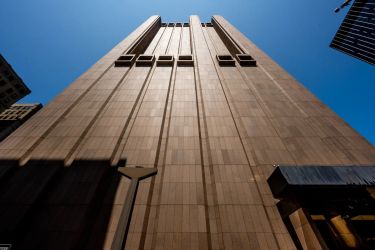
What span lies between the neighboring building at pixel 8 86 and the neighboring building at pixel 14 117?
610 centimetres

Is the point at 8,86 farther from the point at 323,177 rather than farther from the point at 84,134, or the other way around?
the point at 323,177

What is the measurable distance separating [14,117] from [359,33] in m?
121

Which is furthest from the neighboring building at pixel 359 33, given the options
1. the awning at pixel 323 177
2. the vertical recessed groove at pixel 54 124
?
the vertical recessed groove at pixel 54 124

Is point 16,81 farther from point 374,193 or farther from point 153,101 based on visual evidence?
point 374,193

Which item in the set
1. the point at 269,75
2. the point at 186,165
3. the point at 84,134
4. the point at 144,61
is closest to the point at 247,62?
the point at 269,75

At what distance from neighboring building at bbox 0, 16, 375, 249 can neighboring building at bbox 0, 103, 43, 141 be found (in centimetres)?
5809

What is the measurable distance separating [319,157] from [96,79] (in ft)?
92.0

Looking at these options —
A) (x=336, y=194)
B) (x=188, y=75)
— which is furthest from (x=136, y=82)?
(x=336, y=194)

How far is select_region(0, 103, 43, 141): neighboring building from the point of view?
213ft

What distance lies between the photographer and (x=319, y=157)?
17.4 metres

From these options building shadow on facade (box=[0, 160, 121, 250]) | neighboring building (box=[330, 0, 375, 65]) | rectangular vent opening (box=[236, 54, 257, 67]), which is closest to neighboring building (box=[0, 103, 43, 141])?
building shadow on facade (box=[0, 160, 121, 250])

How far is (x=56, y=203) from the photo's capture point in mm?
14008

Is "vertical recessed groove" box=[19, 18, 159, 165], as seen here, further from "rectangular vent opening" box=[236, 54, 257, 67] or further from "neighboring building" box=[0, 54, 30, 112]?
"neighboring building" box=[0, 54, 30, 112]

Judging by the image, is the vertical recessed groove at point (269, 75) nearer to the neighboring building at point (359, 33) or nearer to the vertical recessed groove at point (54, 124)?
the vertical recessed groove at point (54, 124)
